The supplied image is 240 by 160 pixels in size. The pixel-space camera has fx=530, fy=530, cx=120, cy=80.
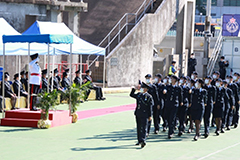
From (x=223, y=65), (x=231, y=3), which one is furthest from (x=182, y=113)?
(x=231, y=3)

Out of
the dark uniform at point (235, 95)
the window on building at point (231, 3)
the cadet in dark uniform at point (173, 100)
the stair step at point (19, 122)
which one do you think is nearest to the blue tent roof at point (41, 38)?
the stair step at point (19, 122)

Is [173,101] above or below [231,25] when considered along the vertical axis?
below

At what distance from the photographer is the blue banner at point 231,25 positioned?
34.7 meters

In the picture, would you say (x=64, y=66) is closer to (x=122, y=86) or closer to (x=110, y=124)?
(x=122, y=86)

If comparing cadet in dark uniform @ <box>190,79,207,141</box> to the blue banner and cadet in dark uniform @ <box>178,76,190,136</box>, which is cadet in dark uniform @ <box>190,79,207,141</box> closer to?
cadet in dark uniform @ <box>178,76,190,136</box>

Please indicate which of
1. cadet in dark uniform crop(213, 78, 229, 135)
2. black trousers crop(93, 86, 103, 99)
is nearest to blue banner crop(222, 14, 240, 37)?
black trousers crop(93, 86, 103, 99)

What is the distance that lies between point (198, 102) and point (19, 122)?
18.6ft

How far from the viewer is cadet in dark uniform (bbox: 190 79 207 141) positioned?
15.2m

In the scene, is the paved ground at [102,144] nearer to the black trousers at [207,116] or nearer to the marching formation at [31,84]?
the black trousers at [207,116]

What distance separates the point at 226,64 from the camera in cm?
3203

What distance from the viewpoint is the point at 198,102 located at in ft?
50.3

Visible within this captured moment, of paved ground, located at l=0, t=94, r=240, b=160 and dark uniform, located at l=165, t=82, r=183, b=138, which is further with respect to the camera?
dark uniform, located at l=165, t=82, r=183, b=138

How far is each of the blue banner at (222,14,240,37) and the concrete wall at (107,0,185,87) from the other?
400cm

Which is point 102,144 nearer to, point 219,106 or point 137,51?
point 219,106
